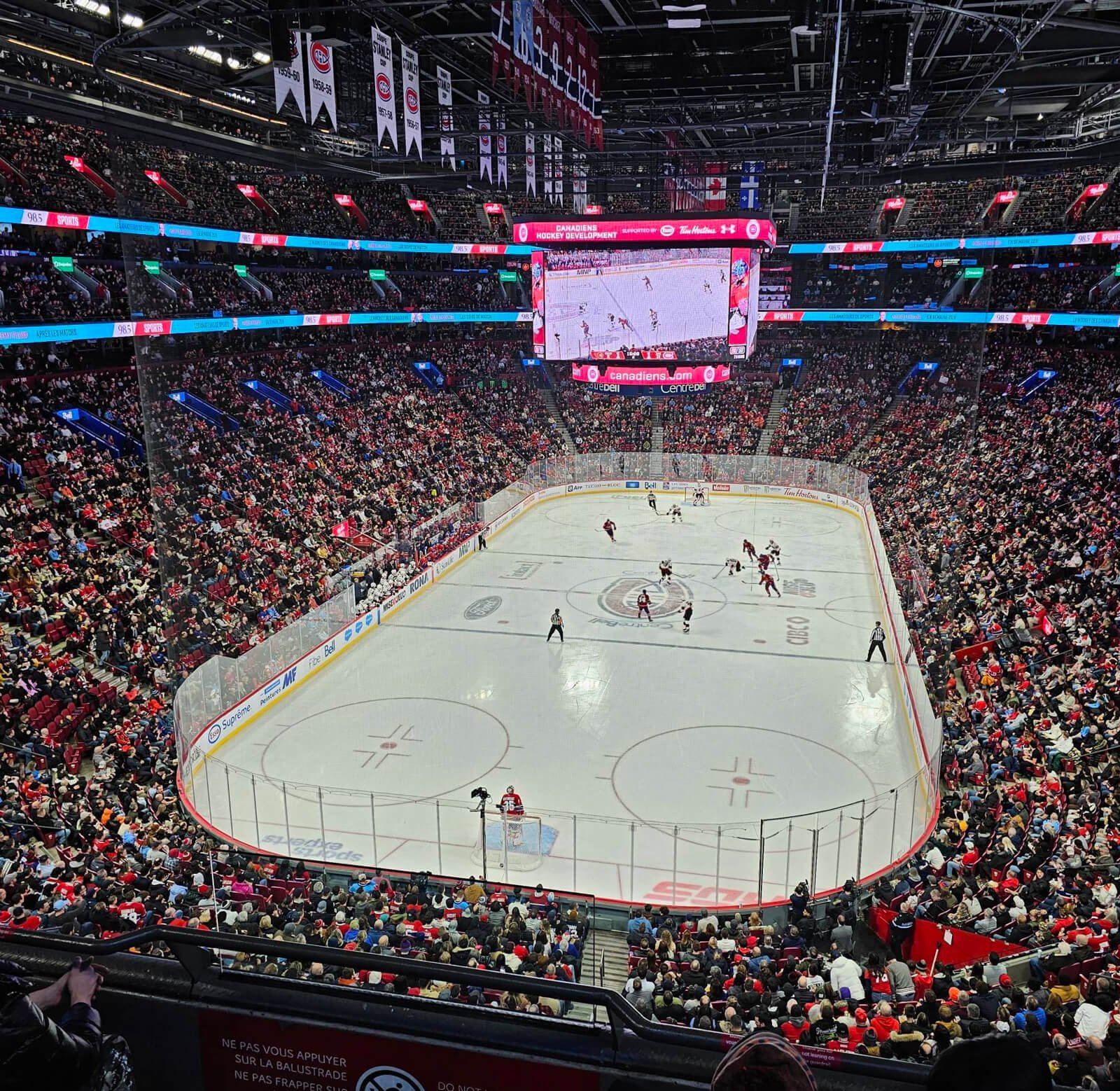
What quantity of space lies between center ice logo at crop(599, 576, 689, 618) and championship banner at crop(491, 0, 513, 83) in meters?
14.6

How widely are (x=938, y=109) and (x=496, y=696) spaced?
24.0m

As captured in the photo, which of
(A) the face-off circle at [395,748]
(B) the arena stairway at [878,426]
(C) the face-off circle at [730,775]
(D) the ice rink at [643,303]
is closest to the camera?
(C) the face-off circle at [730,775]

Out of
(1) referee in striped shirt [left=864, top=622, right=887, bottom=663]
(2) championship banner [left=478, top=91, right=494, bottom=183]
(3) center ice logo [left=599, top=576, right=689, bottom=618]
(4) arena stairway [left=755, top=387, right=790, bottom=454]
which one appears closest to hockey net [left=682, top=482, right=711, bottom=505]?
(4) arena stairway [left=755, top=387, right=790, bottom=454]

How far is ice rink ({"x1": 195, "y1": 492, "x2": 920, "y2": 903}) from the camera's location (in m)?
13.6

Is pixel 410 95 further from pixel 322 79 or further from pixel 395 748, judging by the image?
pixel 395 748

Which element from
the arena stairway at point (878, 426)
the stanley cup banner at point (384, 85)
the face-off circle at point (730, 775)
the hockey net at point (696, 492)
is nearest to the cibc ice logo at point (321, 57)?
the stanley cup banner at point (384, 85)

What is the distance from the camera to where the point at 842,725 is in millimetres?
18078

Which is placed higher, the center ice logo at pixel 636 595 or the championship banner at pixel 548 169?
the championship banner at pixel 548 169

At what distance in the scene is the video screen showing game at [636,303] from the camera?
24.9 metres

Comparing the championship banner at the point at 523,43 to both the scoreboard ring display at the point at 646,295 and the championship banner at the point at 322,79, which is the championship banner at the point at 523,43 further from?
the scoreboard ring display at the point at 646,295

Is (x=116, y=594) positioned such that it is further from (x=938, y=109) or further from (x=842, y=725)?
(x=938, y=109)

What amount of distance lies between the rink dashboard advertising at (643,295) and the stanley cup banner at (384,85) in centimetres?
992

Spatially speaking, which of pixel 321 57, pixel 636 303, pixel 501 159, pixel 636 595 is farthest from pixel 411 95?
pixel 636 595

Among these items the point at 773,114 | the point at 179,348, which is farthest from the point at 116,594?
the point at 773,114
